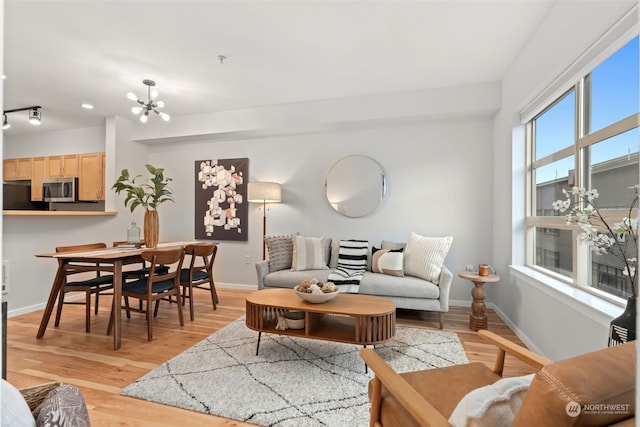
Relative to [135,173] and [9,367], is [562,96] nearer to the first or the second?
[9,367]

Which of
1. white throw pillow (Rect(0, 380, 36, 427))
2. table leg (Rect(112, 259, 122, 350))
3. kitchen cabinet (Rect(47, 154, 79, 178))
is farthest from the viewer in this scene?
kitchen cabinet (Rect(47, 154, 79, 178))

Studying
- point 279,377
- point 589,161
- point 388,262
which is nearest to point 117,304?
point 279,377

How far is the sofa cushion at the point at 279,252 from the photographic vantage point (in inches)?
155

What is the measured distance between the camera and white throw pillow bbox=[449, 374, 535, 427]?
90cm

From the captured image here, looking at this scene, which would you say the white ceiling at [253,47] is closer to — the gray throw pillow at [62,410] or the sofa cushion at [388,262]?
the sofa cushion at [388,262]

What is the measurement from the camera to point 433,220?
4.07m

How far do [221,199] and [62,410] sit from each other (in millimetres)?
4032

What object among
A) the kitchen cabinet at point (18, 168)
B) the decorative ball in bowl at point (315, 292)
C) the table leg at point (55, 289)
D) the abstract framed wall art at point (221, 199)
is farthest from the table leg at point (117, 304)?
the kitchen cabinet at point (18, 168)

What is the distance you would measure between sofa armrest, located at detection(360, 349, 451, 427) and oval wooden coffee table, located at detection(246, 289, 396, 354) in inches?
33.9

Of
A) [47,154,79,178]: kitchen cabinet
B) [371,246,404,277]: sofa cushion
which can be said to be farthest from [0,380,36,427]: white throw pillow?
[47,154,79,178]: kitchen cabinet

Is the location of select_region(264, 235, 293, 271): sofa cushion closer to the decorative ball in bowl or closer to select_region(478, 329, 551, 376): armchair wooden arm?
the decorative ball in bowl

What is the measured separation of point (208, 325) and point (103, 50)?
2.79m

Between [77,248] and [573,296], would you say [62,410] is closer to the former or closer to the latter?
[573,296]

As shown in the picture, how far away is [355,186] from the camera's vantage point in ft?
14.1
